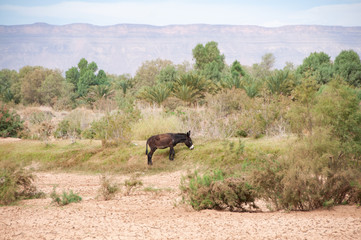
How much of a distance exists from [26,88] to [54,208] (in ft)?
184

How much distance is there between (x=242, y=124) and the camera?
17.7 m

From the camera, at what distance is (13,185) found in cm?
880

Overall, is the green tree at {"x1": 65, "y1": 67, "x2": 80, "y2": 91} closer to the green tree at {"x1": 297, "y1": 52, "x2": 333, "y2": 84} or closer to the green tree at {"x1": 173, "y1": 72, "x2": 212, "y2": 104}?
the green tree at {"x1": 173, "y1": 72, "x2": 212, "y2": 104}

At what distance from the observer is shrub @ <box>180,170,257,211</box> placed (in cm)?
737

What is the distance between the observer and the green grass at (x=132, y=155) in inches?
506

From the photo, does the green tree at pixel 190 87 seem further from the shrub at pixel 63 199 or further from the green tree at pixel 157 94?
the shrub at pixel 63 199

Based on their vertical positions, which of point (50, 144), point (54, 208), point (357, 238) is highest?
point (357, 238)

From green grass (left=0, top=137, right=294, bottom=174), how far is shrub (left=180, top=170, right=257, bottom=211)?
13.7ft

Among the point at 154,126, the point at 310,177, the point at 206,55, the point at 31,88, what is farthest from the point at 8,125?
the point at 31,88

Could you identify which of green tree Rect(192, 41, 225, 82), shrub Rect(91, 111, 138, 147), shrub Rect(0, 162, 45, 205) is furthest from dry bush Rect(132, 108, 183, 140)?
green tree Rect(192, 41, 225, 82)

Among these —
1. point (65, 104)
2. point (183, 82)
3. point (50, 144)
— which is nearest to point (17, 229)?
point (50, 144)

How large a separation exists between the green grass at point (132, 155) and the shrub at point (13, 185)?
2921 mm

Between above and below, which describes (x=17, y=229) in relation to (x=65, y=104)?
above

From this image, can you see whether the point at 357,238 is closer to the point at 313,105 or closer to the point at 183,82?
the point at 313,105
